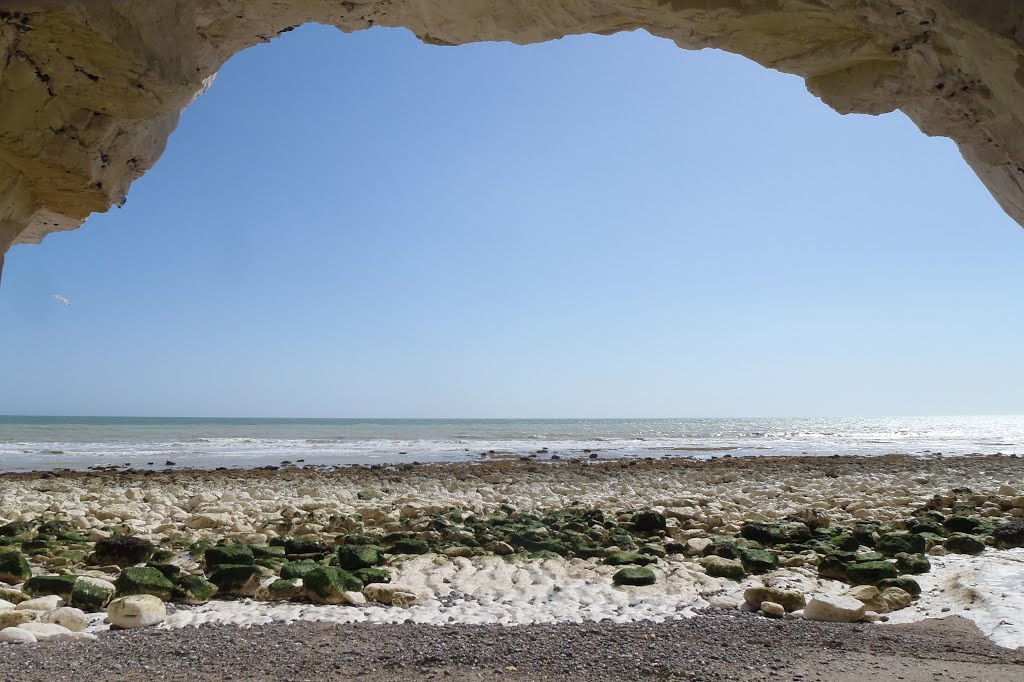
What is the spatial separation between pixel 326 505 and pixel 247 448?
19687 mm

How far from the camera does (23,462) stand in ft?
67.1

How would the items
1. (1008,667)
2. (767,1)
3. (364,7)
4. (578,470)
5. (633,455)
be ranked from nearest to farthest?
(1008,667) → (767,1) → (364,7) → (578,470) → (633,455)

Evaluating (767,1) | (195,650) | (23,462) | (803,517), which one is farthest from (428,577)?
(23,462)

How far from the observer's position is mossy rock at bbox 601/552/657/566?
20.7ft

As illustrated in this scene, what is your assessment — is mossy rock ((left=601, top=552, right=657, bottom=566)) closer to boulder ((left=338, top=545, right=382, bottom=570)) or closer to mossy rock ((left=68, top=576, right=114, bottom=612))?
boulder ((left=338, top=545, right=382, bottom=570))

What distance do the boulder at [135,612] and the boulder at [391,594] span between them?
148cm

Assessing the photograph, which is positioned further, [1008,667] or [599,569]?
[599,569]

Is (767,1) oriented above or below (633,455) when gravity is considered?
above

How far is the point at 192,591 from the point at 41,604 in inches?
38.9

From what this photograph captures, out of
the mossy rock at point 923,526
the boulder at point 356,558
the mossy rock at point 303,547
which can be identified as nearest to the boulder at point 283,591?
the boulder at point 356,558

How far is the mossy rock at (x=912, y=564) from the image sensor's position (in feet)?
19.4

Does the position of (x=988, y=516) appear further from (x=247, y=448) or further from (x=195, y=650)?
(x=247, y=448)

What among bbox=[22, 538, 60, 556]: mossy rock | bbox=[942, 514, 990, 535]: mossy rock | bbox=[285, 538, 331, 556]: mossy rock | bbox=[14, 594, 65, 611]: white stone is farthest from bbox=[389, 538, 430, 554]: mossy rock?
bbox=[942, 514, 990, 535]: mossy rock

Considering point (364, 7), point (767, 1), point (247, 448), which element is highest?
point (364, 7)
